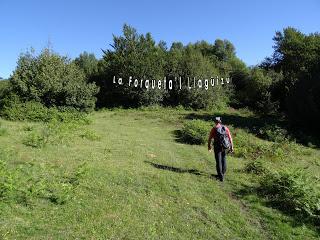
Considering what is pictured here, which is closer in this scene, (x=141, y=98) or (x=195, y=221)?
(x=195, y=221)

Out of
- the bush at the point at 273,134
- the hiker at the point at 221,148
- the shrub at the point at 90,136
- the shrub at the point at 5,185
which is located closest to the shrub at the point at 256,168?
the hiker at the point at 221,148

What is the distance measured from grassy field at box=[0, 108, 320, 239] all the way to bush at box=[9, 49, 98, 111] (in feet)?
41.0

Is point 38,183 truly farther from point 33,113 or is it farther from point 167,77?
point 167,77

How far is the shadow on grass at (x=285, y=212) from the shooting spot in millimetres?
11047

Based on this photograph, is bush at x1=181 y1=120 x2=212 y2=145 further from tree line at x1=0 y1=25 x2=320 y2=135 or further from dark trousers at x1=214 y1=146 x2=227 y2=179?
tree line at x1=0 y1=25 x2=320 y2=135

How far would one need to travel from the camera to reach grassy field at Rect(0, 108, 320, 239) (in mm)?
9555

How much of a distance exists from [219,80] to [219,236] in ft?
134

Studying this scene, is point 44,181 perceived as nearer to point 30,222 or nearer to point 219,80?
point 30,222

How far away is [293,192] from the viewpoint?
42.1ft

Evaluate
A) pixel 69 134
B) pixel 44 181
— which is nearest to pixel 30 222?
pixel 44 181

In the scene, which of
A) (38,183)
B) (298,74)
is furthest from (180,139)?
(298,74)

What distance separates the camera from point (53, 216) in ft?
31.9

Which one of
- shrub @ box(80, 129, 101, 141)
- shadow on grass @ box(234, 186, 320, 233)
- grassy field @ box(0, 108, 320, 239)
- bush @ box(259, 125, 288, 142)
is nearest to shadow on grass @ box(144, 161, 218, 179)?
grassy field @ box(0, 108, 320, 239)

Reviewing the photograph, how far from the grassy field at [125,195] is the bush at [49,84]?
1250cm
